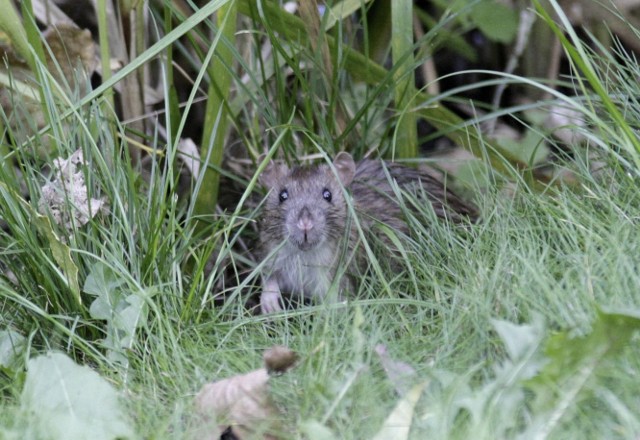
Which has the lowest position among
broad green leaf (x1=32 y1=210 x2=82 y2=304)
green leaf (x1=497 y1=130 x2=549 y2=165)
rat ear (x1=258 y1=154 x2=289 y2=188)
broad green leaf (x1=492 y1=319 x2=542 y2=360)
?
green leaf (x1=497 y1=130 x2=549 y2=165)

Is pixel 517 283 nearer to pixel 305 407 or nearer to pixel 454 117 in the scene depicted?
pixel 305 407

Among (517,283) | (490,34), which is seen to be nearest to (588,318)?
(517,283)

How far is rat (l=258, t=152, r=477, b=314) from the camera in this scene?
4.29m

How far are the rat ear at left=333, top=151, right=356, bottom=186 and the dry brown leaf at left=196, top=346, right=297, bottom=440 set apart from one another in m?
1.66

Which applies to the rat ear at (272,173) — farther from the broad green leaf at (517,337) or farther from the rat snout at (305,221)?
the broad green leaf at (517,337)

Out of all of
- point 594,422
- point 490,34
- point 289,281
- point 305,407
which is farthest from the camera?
point 490,34

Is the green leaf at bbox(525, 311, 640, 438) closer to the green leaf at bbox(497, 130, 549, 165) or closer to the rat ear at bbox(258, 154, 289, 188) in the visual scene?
the rat ear at bbox(258, 154, 289, 188)

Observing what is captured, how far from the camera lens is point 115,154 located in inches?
147

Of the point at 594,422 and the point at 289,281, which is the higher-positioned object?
the point at 594,422

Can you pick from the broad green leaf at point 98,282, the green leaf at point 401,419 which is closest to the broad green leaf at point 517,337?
the green leaf at point 401,419

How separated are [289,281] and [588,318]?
71.9 inches

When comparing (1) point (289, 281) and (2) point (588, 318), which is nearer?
(2) point (588, 318)

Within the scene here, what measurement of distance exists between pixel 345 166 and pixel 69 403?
1920mm

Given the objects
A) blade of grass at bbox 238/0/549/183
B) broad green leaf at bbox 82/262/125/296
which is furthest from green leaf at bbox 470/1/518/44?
broad green leaf at bbox 82/262/125/296
